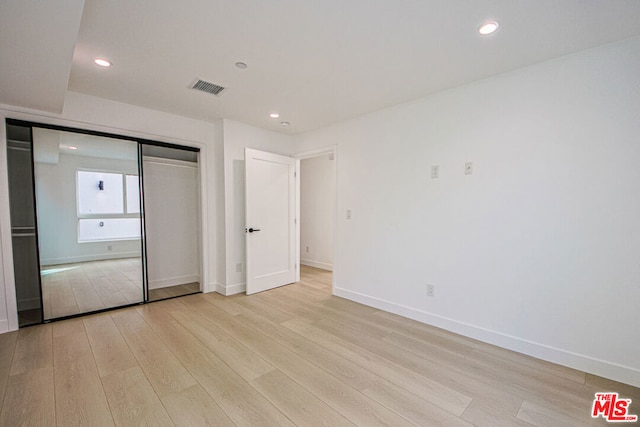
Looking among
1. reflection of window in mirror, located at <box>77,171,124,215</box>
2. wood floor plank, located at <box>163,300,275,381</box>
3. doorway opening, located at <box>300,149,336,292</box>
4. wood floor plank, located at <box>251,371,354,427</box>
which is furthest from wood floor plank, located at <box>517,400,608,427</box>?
reflection of window in mirror, located at <box>77,171,124,215</box>

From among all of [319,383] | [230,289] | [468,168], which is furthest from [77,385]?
[468,168]

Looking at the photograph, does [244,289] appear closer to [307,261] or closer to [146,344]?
[146,344]

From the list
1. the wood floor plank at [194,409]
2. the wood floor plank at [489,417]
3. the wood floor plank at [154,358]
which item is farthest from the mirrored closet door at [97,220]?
the wood floor plank at [489,417]

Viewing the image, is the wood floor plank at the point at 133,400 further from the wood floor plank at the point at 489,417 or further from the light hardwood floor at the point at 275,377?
the wood floor plank at the point at 489,417

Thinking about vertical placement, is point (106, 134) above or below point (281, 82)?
below

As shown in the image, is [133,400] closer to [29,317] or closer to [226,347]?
[226,347]

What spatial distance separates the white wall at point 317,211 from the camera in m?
5.46

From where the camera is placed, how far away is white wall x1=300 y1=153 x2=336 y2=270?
5465 millimetres

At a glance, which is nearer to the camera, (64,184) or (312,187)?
(64,184)

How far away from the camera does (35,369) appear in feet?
6.55

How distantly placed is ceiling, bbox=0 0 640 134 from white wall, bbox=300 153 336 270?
276 cm

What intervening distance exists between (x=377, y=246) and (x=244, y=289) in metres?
2.13

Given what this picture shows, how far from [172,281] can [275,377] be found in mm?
2906

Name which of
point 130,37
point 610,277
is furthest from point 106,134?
point 610,277
